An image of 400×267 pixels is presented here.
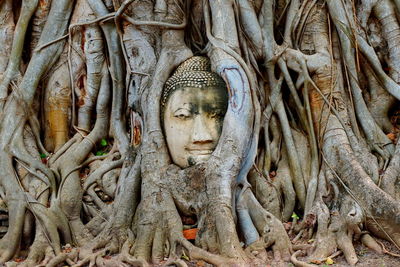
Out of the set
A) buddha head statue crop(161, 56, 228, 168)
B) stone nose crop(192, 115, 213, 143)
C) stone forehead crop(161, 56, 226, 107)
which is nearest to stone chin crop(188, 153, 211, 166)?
buddha head statue crop(161, 56, 228, 168)

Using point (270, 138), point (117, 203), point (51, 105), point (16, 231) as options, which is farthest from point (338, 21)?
point (16, 231)

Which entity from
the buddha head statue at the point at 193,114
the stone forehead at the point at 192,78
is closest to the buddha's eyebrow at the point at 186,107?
the buddha head statue at the point at 193,114

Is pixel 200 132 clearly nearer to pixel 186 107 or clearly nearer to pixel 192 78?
pixel 186 107

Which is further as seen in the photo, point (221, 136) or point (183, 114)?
point (183, 114)

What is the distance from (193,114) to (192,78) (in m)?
0.32

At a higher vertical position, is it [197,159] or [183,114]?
[183,114]

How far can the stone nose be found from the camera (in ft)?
12.0

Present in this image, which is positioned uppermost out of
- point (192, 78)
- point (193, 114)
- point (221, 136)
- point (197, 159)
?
point (192, 78)

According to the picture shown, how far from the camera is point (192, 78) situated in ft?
12.7

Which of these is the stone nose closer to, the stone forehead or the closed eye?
the closed eye

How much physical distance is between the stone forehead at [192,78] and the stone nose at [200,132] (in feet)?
1.02

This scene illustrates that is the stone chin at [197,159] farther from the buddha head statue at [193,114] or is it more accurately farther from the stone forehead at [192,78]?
the stone forehead at [192,78]

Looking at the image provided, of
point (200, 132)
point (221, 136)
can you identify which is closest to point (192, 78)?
point (200, 132)

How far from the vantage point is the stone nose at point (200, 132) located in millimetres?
3672
